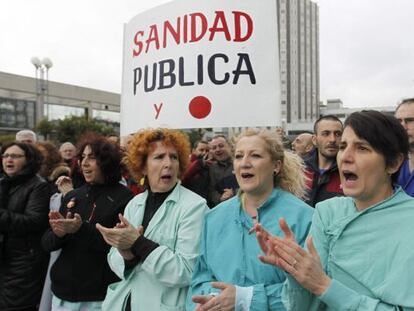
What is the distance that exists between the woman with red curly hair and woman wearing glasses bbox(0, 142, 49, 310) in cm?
114

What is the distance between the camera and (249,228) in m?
2.26

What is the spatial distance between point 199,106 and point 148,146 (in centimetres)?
78

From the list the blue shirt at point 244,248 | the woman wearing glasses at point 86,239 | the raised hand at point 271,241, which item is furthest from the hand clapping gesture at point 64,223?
the raised hand at point 271,241

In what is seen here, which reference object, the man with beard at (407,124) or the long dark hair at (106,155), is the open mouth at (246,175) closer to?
the man with beard at (407,124)

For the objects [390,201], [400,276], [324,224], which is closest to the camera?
[400,276]

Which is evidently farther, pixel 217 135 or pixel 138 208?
pixel 217 135

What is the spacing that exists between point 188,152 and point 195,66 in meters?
0.86

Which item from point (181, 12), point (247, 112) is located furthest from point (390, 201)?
point (181, 12)

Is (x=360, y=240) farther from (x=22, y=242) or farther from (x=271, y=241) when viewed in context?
(x=22, y=242)

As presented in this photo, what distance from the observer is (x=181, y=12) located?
3730 millimetres

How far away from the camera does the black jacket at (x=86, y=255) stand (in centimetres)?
295

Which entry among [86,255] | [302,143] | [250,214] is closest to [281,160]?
[250,214]

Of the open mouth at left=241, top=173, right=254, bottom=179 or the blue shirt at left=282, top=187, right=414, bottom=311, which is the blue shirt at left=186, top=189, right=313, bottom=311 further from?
the blue shirt at left=282, top=187, right=414, bottom=311

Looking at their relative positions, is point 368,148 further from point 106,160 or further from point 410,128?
point 106,160
